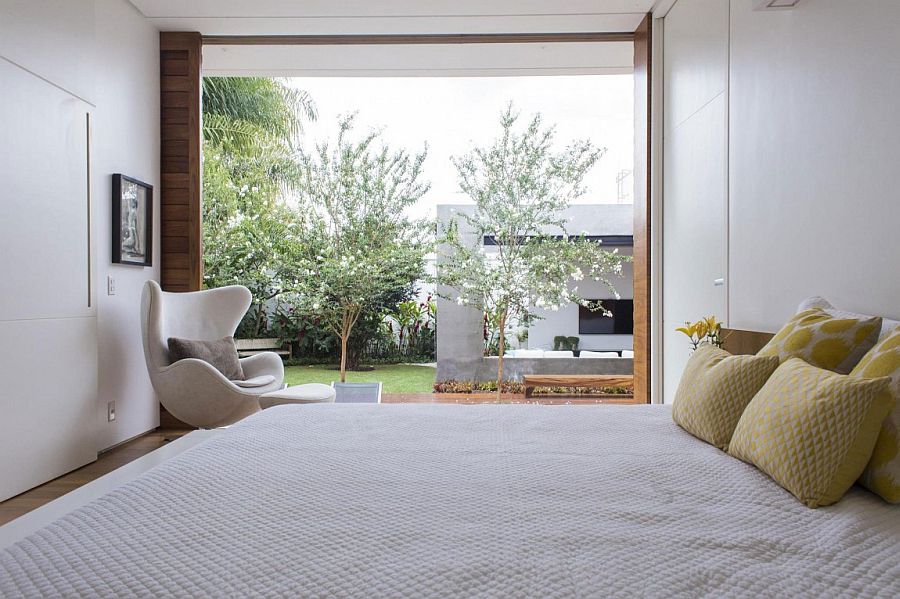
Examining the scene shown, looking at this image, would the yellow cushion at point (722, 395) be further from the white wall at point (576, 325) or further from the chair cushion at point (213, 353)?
the white wall at point (576, 325)

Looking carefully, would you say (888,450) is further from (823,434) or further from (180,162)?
(180,162)

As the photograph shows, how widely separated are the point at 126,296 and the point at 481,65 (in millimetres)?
3242

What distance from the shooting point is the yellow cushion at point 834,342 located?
183 centimetres

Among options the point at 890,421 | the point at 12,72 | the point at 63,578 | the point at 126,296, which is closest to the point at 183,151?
the point at 126,296

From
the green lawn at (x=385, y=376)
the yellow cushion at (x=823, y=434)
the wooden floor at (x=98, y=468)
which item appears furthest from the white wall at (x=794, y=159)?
the green lawn at (x=385, y=376)

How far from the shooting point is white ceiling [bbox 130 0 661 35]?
4449mm

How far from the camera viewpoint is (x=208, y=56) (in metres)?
5.30

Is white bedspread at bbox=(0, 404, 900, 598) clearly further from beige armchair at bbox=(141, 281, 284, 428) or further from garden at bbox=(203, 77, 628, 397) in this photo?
garden at bbox=(203, 77, 628, 397)

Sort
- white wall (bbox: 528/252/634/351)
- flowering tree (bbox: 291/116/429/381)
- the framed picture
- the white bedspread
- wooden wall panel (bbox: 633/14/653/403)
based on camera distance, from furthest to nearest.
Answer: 1. white wall (bbox: 528/252/634/351)
2. flowering tree (bbox: 291/116/429/381)
3. wooden wall panel (bbox: 633/14/653/403)
4. the framed picture
5. the white bedspread

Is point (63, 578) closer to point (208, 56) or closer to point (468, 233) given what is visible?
point (208, 56)

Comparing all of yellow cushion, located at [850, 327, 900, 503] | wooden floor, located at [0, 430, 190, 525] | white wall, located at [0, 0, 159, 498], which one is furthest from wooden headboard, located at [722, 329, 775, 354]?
white wall, located at [0, 0, 159, 498]

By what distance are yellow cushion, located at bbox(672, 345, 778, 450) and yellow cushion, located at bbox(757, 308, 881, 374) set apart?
0.08 metres

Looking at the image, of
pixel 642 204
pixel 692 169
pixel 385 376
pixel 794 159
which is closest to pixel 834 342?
pixel 794 159

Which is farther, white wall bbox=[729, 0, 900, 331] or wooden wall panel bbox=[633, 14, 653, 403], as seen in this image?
wooden wall panel bbox=[633, 14, 653, 403]
